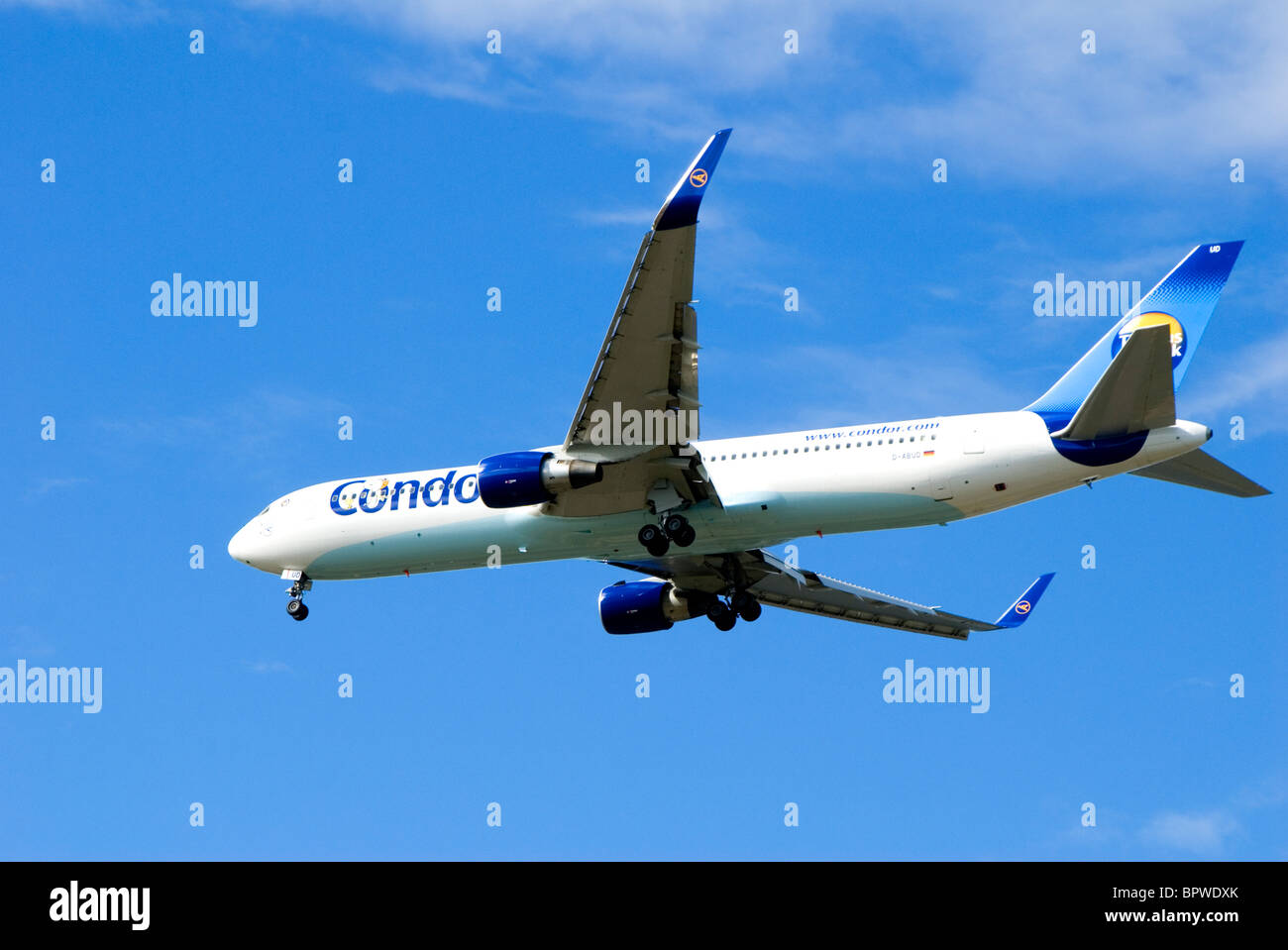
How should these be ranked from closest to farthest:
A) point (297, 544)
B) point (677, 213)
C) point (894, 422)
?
point (677, 213) < point (894, 422) < point (297, 544)

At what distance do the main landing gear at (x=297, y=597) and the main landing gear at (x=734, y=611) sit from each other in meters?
10.0

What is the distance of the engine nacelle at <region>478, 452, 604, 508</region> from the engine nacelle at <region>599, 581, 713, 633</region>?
7.52 meters

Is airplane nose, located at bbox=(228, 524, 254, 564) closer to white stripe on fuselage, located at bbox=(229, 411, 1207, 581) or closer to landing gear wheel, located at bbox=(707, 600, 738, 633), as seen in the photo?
white stripe on fuselage, located at bbox=(229, 411, 1207, 581)

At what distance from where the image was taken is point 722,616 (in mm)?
38188

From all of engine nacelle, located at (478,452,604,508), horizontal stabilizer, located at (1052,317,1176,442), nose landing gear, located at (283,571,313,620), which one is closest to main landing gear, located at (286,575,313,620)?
nose landing gear, located at (283,571,313,620)

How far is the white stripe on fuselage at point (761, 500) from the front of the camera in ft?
101

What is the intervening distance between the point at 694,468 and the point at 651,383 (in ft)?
9.61

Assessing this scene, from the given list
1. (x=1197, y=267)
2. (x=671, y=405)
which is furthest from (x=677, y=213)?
(x=1197, y=267)

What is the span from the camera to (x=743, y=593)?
38156 millimetres

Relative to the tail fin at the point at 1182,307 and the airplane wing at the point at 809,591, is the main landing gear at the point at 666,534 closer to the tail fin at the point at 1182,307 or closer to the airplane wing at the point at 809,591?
the airplane wing at the point at 809,591

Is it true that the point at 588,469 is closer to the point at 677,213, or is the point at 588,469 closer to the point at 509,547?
the point at 509,547

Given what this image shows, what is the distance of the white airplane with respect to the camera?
28.5 meters
